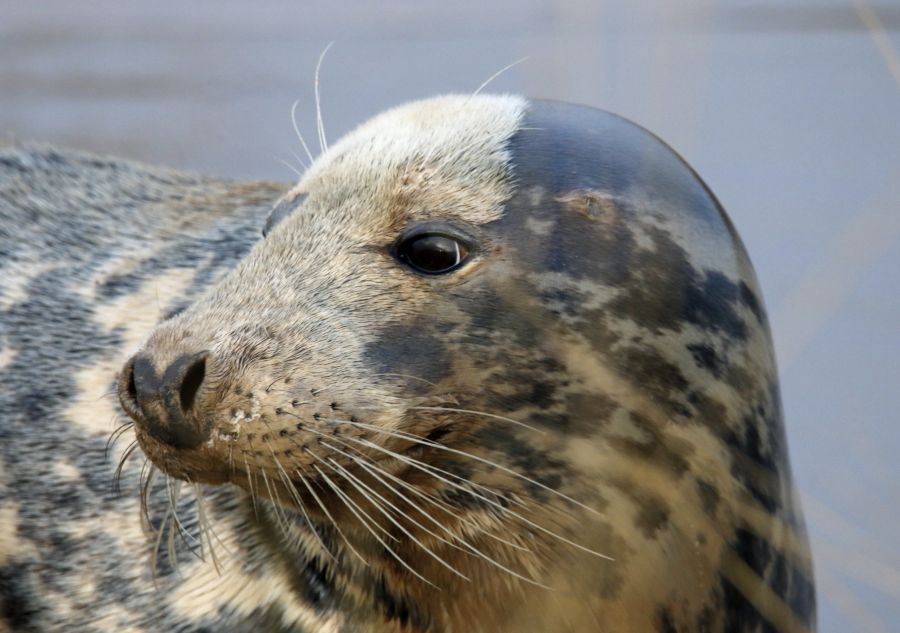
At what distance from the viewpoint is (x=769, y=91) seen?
200 inches

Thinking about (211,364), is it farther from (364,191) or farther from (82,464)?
(82,464)

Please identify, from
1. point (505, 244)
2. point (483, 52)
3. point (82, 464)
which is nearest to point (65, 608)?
point (82, 464)

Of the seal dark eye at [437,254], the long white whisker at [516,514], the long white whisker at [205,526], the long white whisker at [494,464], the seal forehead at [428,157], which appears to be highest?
the seal forehead at [428,157]

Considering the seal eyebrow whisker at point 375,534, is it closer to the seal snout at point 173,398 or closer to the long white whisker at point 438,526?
the long white whisker at point 438,526

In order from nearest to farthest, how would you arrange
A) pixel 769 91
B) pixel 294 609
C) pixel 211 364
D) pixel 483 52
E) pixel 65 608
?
1. pixel 211 364
2. pixel 294 609
3. pixel 65 608
4. pixel 769 91
5. pixel 483 52

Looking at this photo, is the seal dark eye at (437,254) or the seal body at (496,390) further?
the seal dark eye at (437,254)

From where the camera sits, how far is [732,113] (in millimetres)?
5090

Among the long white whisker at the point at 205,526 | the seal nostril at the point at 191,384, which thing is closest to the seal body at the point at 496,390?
the seal nostril at the point at 191,384

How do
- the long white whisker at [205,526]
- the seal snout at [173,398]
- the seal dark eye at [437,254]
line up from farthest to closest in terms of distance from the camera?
the long white whisker at [205,526] → the seal dark eye at [437,254] → the seal snout at [173,398]

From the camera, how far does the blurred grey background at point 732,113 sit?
2.18m

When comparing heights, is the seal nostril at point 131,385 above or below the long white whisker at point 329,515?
above

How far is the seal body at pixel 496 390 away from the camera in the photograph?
219 cm

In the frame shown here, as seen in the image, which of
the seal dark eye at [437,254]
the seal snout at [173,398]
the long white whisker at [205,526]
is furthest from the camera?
the long white whisker at [205,526]

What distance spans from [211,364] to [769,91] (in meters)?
3.39
